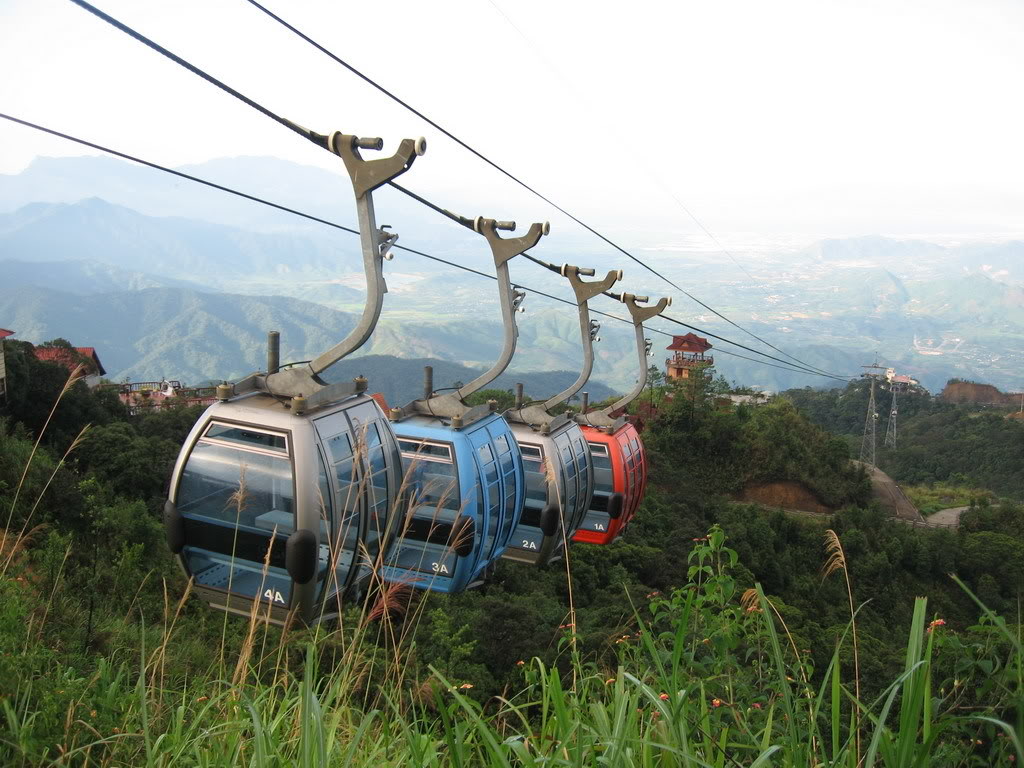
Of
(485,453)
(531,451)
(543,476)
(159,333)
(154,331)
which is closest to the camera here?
(485,453)

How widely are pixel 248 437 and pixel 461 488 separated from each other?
243cm

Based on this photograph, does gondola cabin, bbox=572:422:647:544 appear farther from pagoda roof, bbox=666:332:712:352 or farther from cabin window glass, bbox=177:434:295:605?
pagoda roof, bbox=666:332:712:352

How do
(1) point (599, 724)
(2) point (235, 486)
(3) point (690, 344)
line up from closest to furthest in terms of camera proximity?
(1) point (599, 724) → (2) point (235, 486) → (3) point (690, 344)

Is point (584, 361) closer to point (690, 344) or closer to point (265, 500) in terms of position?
point (265, 500)

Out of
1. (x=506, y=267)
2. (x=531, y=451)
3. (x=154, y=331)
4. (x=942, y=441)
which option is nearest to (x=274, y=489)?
(x=531, y=451)

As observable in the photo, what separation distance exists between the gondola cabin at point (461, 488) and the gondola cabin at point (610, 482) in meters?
3.45

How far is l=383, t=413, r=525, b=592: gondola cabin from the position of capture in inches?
291

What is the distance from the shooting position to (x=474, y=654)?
6207mm

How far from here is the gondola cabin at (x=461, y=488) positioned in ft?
24.2

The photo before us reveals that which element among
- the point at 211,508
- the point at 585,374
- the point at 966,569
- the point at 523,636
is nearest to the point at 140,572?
the point at 211,508

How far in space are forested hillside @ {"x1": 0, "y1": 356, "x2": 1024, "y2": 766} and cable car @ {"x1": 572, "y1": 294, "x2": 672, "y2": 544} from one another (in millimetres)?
741

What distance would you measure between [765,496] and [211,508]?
1089 inches

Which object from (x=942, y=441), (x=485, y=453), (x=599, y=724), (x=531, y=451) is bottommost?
(x=942, y=441)

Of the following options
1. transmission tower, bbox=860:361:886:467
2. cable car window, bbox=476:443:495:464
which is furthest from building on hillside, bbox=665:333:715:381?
cable car window, bbox=476:443:495:464
